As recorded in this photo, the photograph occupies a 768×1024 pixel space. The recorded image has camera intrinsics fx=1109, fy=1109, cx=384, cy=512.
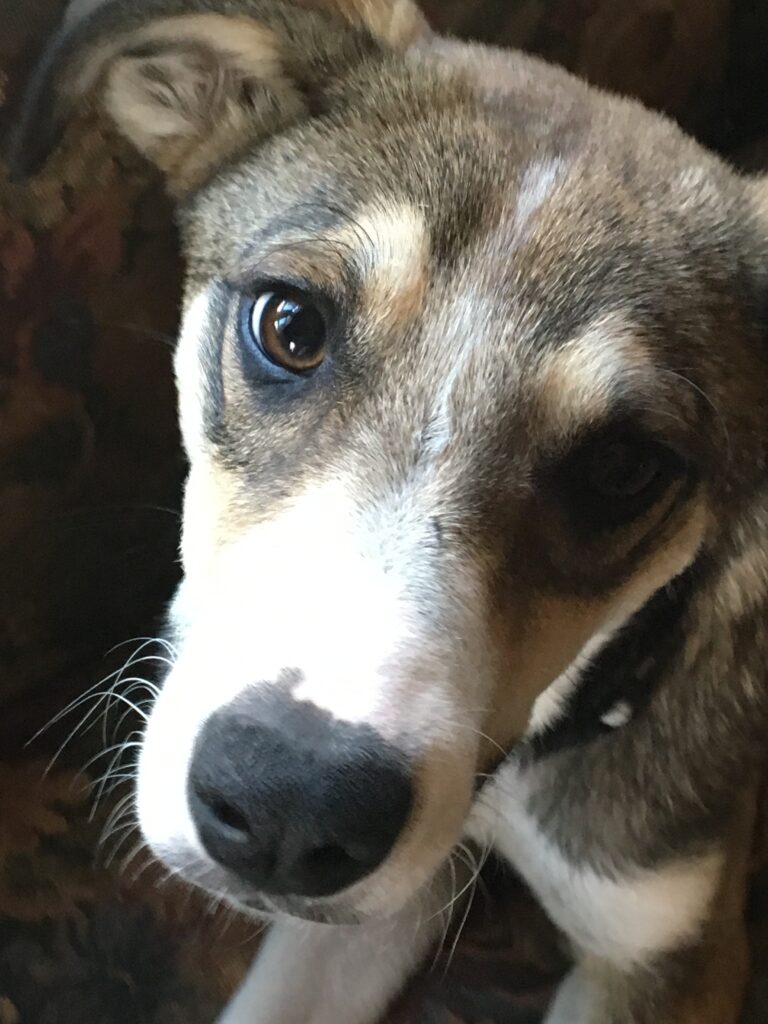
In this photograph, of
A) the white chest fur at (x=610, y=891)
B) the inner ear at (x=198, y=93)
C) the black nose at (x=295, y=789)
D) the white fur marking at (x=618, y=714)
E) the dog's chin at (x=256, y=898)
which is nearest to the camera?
the black nose at (x=295, y=789)

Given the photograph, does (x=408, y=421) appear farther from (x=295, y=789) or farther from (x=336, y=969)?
(x=336, y=969)

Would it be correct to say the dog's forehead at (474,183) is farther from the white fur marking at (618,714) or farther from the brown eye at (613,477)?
the white fur marking at (618,714)

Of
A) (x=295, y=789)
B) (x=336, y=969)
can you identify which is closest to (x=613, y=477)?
(x=295, y=789)

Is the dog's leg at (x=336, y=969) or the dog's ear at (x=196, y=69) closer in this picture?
the dog's ear at (x=196, y=69)

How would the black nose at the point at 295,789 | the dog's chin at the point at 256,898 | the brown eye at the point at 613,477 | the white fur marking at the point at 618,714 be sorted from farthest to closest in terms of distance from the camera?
the white fur marking at the point at 618,714 < the brown eye at the point at 613,477 < the dog's chin at the point at 256,898 < the black nose at the point at 295,789

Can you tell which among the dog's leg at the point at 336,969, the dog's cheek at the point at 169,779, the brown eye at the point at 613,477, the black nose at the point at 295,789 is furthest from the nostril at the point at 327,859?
the dog's leg at the point at 336,969

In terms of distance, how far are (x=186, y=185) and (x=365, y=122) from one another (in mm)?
239

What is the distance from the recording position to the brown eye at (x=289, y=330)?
3.52ft

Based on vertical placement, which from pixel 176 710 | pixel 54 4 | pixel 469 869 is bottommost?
pixel 469 869

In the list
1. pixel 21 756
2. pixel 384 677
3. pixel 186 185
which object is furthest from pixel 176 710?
pixel 21 756

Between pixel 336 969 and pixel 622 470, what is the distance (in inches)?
38.0

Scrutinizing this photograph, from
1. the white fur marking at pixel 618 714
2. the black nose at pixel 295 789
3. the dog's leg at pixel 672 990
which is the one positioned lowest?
the dog's leg at pixel 672 990

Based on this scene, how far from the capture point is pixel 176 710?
38.5 inches

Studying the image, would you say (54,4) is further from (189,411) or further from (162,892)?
(162,892)
